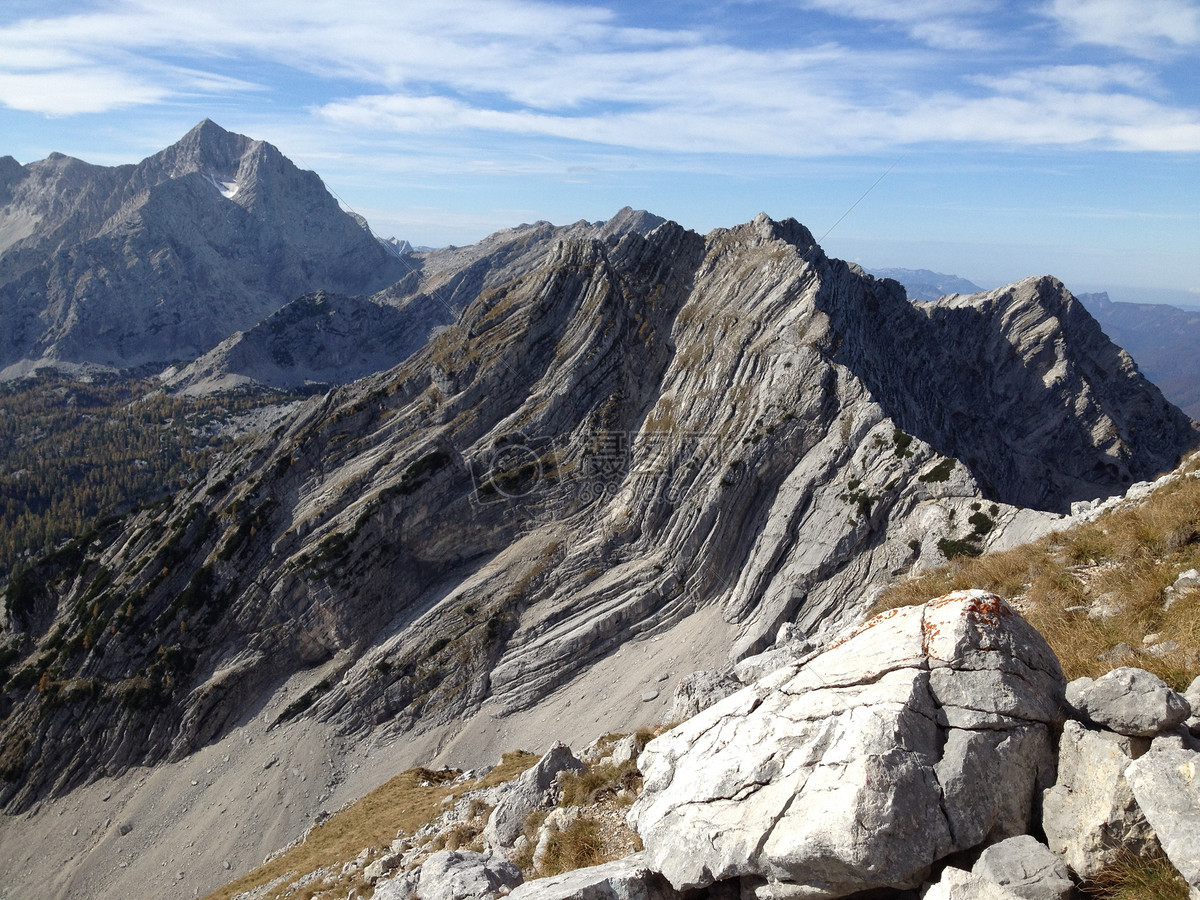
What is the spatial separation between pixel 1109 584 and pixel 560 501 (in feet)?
176

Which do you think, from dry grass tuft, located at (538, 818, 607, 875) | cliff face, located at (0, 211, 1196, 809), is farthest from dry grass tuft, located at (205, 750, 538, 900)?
cliff face, located at (0, 211, 1196, 809)

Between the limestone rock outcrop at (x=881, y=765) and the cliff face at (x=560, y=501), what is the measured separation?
3553 cm

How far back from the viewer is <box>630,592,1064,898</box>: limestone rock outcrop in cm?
938

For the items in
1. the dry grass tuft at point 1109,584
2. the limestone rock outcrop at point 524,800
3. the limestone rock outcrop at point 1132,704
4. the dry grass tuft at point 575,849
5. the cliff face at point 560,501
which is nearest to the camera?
the limestone rock outcrop at point 1132,704

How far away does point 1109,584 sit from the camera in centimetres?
1513

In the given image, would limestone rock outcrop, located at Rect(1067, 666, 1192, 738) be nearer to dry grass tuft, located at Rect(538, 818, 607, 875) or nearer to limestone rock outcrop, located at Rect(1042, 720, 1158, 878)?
limestone rock outcrop, located at Rect(1042, 720, 1158, 878)

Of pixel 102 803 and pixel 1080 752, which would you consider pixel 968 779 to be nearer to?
pixel 1080 752

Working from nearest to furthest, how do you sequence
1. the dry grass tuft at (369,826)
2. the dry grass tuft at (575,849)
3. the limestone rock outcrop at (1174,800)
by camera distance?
the limestone rock outcrop at (1174,800), the dry grass tuft at (575,849), the dry grass tuft at (369,826)

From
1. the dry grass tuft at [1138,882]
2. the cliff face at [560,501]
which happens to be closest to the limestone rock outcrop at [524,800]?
the dry grass tuft at [1138,882]

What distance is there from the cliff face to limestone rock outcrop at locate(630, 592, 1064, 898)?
35528mm

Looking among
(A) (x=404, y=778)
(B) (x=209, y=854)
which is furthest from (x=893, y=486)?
(B) (x=209, y=854)

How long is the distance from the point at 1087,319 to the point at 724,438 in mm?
71850

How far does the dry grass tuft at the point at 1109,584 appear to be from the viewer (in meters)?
11.8

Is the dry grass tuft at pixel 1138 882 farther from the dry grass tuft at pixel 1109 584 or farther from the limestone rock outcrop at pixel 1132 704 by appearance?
the dry grass tuft at pixel 1109 584
